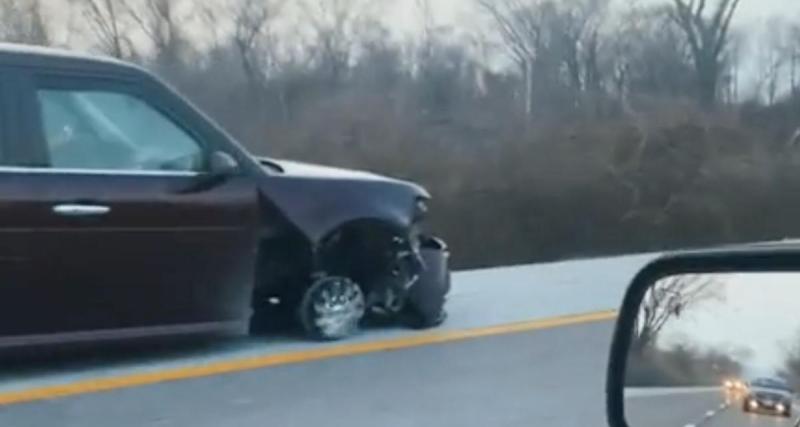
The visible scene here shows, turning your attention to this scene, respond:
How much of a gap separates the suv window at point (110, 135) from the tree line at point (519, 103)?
13.7 m

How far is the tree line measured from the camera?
21.7m

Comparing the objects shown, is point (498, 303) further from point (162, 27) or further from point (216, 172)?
point (162, 27)

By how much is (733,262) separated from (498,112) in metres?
25.6

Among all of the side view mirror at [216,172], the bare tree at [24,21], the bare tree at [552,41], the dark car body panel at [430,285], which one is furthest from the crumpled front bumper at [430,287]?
the bare tree at [552,41]

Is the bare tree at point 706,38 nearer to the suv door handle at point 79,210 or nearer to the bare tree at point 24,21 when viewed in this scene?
the bare tree at point 24,21

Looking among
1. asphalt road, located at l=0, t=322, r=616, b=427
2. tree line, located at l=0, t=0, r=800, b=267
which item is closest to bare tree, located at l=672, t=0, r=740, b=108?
tree line, located at l=0, t=0, r=800, b=267

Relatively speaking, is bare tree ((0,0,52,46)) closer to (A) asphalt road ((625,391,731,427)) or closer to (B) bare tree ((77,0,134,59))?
(B) bare tree ((77,0,134,59))

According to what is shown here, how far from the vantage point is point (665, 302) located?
105 inches

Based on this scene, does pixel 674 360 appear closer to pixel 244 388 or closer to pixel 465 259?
pixel 244 388

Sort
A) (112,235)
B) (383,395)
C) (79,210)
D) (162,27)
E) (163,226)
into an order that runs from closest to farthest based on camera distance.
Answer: (383,395)
(79,210)
(112,235)
(163,226)
(162,27)

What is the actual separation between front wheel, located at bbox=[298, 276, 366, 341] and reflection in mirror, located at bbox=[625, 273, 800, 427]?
4082 millimetres

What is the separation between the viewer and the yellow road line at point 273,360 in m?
5.56

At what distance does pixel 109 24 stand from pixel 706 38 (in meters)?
10.1

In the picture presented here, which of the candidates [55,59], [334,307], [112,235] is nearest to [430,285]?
[334,307]
